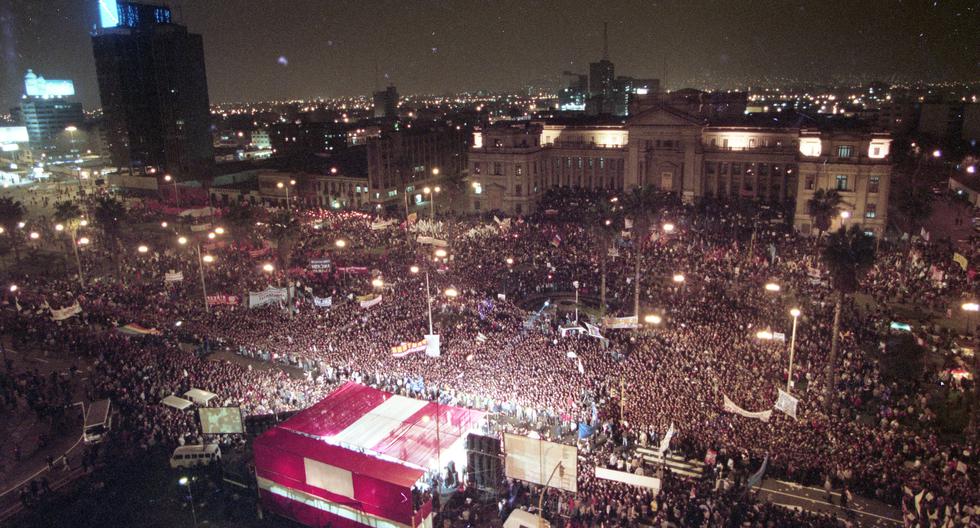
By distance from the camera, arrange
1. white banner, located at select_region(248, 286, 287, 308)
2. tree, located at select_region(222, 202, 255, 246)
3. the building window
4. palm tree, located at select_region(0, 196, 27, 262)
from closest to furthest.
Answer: white banner, located at select_region(248, 286, 287, 308), tree, located at select_region(222, 202, 255, 246), the building window, palm tree, located at select_region(0, 196, 27, 262)

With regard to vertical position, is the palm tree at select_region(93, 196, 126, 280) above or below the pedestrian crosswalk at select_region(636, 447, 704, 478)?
above

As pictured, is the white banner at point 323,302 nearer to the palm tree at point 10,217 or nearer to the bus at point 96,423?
the bus at point 96,423

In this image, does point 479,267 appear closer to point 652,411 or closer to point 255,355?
point 255,355

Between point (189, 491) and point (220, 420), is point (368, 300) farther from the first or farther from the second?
point (189, 491)

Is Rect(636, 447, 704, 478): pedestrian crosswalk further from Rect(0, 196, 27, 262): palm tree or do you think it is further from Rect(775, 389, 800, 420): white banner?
Rect(0, 196, 27, 262): palm tree

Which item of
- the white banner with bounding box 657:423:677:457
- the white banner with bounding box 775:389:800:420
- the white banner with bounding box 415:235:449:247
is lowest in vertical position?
the white banner with bounding box 657:423:677:457

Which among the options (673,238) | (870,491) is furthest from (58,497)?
(673,238)

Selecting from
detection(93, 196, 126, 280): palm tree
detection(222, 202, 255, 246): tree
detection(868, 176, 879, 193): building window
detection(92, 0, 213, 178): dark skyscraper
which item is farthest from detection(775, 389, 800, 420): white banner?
detection(92, 0, 213, 178): dark skyscraper
